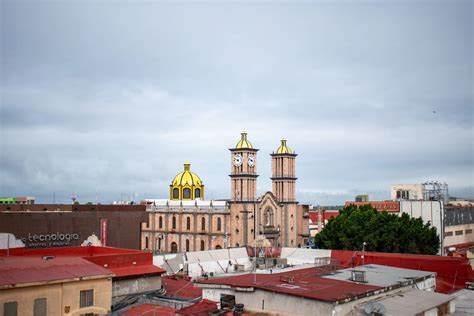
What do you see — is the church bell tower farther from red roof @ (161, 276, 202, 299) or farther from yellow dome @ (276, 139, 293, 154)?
red roof @ (161, 276, 202, 299)

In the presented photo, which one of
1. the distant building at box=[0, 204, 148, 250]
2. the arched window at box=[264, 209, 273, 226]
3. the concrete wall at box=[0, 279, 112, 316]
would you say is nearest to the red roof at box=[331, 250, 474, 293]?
the concrete wall at box=[0, 279, 112, 316]

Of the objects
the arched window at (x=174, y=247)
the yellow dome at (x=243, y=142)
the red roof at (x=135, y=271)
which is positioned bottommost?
the arched window at (x=174, y=247)

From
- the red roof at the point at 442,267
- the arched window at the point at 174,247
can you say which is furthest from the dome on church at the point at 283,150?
the red roof at the point at 442,267

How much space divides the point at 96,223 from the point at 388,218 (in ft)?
119

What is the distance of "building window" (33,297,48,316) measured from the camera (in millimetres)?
25812

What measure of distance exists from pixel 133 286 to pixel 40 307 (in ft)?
26.8

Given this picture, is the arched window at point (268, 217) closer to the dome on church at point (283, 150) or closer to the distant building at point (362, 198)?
the dome on church at point (283, 150)

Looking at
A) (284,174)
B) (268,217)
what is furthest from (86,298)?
(284,174)

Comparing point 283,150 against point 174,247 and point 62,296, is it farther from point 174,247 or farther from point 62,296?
point 62,296

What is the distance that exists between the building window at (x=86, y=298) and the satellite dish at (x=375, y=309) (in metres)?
15.2

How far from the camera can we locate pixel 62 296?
2698 centimetres

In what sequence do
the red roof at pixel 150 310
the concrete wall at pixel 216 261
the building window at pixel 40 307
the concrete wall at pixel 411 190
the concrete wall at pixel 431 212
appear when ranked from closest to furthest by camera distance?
1. the building window at pixel 40 307
2. the red roof at pixel 150 310
3. the concrete wall at pixel 216 261
4. the concrete wall at pixel 431 212
5. the concrete wall at pixel 411 190

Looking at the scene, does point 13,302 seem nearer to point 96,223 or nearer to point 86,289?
point 86,289

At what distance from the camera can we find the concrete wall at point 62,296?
25.2 meters
